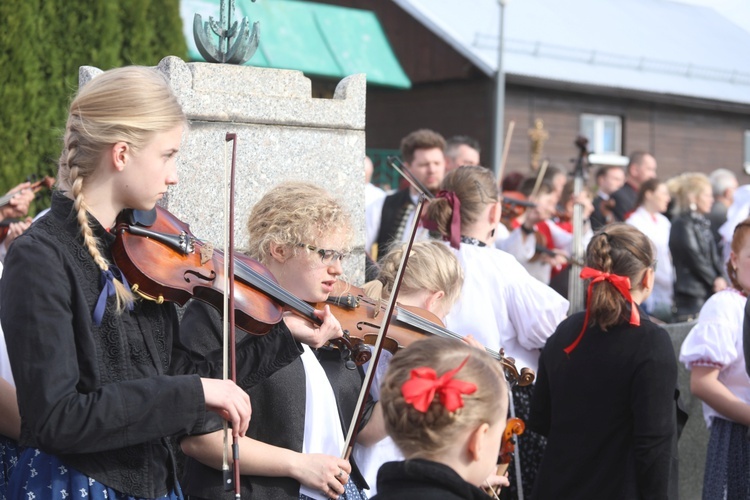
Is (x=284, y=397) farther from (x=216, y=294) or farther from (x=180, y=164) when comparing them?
(x=180, y=164)

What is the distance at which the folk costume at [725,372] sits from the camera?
430 cm

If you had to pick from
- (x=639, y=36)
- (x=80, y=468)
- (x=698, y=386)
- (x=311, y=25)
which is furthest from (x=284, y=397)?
(x=639, y=36)

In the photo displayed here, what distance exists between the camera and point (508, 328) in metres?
4.59

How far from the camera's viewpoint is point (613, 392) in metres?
3.72

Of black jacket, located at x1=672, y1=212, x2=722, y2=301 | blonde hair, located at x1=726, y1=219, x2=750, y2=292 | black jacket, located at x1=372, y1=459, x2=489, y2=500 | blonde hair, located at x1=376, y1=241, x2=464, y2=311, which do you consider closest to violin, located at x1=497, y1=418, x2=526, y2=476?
blonde hair, located at x1=376, y1=241, x2=464, y2=311

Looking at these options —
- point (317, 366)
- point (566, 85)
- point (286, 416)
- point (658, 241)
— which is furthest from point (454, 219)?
point (566, 85)

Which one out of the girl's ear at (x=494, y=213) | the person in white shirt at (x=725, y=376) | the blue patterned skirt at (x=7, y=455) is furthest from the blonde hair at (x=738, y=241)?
the blue patterned skirt at (x=7, y=455)

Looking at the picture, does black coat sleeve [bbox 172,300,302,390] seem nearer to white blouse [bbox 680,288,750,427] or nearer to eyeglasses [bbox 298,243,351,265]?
eyeglasses [bbox 298,243,351,265]

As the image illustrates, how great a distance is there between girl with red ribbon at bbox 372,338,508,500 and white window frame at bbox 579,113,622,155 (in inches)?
683

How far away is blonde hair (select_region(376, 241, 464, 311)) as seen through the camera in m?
3.76

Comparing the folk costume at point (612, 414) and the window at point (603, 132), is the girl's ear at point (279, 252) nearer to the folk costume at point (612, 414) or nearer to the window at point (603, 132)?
the folk costume at point (612, 414)

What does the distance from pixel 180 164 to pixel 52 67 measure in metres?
4.50

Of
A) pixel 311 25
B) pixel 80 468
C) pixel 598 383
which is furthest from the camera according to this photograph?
pixel 311 25

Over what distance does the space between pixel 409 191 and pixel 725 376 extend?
3.10m
